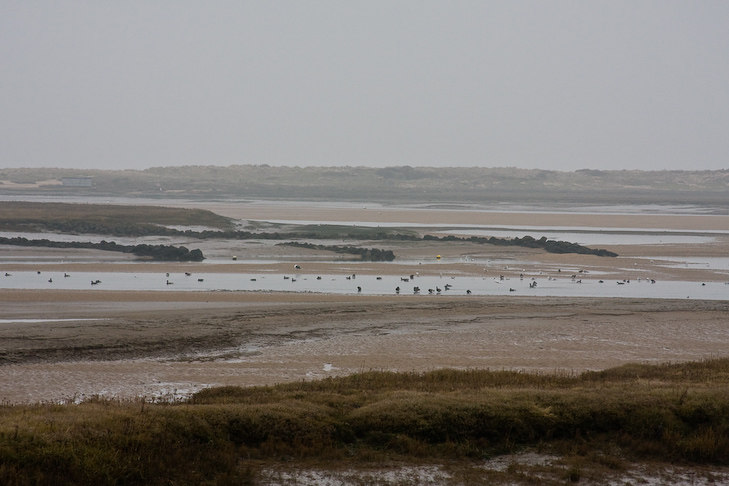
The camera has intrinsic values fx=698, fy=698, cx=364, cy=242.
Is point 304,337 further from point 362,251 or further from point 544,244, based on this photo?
point 544,244

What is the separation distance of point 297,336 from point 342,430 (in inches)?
328

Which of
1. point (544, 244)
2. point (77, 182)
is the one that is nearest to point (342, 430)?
point (544, 244)

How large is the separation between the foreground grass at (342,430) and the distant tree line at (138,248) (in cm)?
2624

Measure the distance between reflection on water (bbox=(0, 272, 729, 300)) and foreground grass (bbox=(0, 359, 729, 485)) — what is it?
48.7 ft

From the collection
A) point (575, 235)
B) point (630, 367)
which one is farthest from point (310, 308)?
point (575, 235)

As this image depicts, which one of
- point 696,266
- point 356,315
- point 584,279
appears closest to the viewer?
point 356,315

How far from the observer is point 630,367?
1351cm

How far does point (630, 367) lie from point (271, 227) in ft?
134

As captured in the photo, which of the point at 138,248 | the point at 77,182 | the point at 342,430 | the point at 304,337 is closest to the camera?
the point at 342,430

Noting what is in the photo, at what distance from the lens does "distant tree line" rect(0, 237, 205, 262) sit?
36.4 metres

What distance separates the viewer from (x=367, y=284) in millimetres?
28188

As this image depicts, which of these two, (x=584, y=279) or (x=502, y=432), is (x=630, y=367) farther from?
(x=584, y=279)

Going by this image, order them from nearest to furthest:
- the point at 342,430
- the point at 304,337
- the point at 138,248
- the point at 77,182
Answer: the point at 342,430 → the point at 304,337 → the point at 138,248 → the point at 77,182

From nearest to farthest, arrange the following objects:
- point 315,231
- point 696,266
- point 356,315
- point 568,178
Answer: point 356,315 < point 696,266 < point 315,231 < point 568,178
